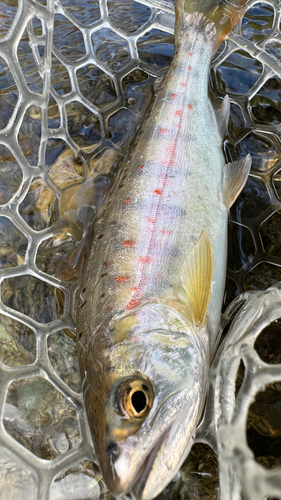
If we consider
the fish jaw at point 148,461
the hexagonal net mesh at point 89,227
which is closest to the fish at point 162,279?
the fish jaw at point 148,461

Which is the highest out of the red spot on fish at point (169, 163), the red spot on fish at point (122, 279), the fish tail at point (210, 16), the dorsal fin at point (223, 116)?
the fish tail at point (210, 16)

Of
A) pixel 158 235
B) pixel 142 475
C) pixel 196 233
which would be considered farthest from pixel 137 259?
pixel 142 475

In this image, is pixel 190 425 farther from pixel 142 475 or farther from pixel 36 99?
pixel 36 99

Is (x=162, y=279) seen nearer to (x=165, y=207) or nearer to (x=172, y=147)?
(x=165, y=207)

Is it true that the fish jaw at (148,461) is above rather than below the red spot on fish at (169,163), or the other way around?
below

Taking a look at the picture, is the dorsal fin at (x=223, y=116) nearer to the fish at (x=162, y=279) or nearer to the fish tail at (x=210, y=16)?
the fish at (x=162, y=279)

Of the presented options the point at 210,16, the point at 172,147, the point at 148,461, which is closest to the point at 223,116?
the point at 172,147
